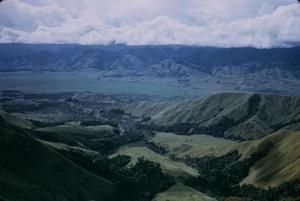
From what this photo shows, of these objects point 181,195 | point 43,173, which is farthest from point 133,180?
point 43,173

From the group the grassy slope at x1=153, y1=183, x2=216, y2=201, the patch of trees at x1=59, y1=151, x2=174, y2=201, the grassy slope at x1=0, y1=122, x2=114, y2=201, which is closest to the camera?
the grassy slope at x1=0, y1=122, x2=114, y2=201

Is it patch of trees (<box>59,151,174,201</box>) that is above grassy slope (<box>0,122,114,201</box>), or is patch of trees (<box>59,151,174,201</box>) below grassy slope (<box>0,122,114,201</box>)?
below

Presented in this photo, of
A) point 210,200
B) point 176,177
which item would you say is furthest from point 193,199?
point 176,177

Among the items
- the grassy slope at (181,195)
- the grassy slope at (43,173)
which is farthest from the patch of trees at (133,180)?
the grassy slope at (43,173)

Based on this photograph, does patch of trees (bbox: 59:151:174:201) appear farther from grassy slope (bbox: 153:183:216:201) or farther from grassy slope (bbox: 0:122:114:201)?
grassy slope (bbox: 0:122:114:201)

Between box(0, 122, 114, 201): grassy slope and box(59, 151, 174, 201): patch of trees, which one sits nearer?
box(0, 122, 114, 201): grassy slope

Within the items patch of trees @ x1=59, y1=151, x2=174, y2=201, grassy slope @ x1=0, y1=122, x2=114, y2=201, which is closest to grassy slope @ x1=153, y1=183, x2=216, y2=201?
patch of trees @ x1=59, y1=151, x2=174, y2=201

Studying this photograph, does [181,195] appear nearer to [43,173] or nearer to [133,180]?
[133,180]
